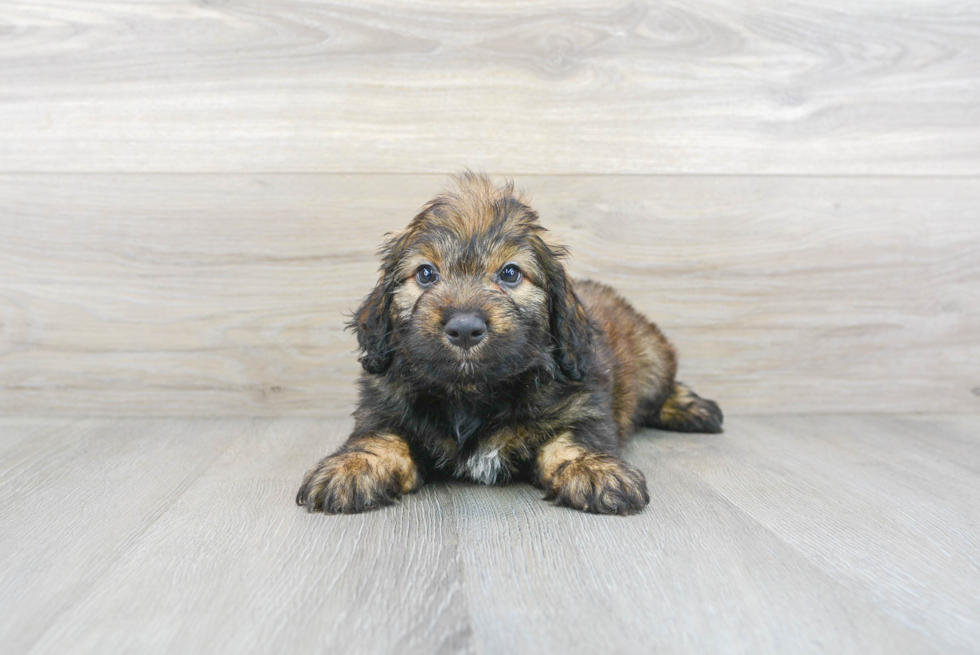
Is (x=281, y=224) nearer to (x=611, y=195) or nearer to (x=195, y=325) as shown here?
(x=195, y=325)

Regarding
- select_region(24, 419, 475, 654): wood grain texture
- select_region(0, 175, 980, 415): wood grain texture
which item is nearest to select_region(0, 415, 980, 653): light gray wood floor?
select_region(24, 419, 475, 654): wood grain texture

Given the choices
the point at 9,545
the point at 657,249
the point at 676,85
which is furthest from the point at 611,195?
the point at 9,545

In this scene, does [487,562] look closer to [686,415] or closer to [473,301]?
[473,301]

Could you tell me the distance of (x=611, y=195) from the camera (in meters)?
3.10

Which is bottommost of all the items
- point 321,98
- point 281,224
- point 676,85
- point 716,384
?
point 716,384

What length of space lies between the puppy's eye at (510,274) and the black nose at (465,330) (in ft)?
0.80

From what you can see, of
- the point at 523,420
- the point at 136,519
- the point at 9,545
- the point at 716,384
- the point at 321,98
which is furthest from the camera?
the point at 716,384

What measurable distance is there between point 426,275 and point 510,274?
23 centimetres

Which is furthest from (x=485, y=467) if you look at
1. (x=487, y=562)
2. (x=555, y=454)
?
(x=487, y=562)

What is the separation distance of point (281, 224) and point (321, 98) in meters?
0.52

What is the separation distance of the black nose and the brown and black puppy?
1 centimetres

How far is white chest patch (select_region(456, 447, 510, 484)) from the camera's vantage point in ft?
6.86

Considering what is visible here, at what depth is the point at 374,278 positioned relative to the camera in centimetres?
307

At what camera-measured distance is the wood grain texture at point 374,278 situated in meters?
3.02
